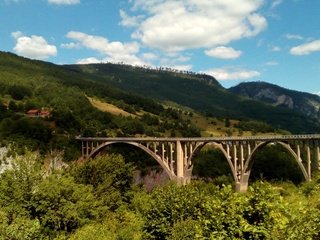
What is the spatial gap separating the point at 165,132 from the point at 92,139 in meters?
45.2

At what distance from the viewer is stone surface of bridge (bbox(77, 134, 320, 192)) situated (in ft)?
187

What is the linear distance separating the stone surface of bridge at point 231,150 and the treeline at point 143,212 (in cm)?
562

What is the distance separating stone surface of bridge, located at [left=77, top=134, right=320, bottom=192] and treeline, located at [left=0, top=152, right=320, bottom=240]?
5.62m

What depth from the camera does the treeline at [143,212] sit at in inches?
639

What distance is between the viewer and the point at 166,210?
3431 centimetres

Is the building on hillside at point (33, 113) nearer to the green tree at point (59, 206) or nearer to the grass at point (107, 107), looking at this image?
the grass at point (107, 107)

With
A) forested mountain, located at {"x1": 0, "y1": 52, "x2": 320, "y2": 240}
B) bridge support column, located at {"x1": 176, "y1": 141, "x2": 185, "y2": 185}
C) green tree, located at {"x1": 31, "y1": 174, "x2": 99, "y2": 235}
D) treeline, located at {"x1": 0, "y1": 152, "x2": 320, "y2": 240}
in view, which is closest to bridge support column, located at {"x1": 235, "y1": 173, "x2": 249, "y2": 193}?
forested mountain, located at {"x1": 0, "y1": 52, "x2": 320, "y2": 240}

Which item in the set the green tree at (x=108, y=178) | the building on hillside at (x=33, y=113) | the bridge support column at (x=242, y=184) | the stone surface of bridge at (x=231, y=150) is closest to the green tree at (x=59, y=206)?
the green tree at (x=108, y=178)

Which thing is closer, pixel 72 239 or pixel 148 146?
pixel 72 239

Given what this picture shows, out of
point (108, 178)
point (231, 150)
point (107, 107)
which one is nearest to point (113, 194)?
point (108, 178)

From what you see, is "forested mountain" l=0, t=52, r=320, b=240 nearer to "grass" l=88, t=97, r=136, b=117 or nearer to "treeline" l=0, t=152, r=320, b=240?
"treeline" l=0, t=152, r=320, b=240

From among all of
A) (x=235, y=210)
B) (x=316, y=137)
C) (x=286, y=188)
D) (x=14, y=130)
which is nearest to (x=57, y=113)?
(x=14, y=130)

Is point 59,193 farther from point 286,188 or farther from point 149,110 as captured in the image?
point 149,110

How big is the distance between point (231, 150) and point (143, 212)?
4175cm
